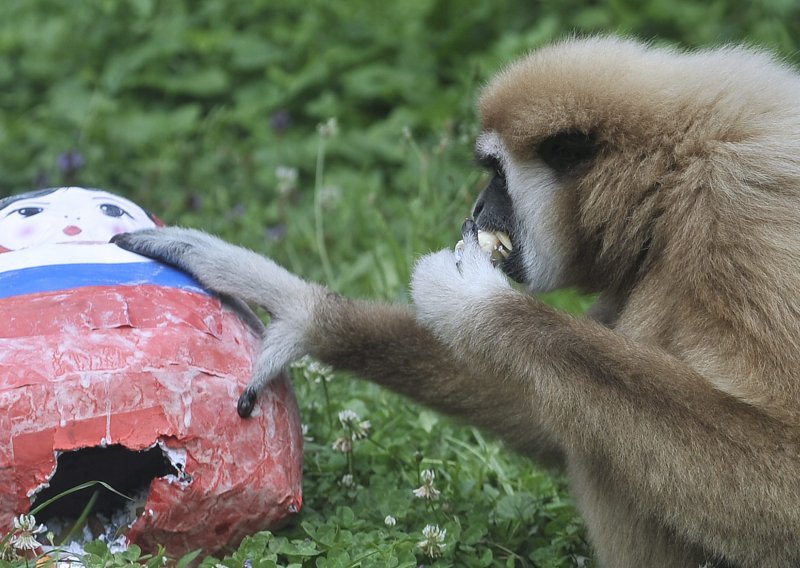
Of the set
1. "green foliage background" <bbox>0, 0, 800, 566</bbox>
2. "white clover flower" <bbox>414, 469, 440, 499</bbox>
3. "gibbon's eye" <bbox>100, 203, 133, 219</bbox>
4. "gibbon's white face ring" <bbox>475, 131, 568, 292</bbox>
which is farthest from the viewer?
"green foliage background" <bbox>0, 0, 800, 566</bbox>

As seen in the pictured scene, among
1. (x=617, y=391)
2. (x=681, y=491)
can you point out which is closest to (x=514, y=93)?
(x=617, y=391)

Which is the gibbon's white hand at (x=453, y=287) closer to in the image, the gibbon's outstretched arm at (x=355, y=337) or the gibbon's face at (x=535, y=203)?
the gibbon's face at (x=535, y=203)

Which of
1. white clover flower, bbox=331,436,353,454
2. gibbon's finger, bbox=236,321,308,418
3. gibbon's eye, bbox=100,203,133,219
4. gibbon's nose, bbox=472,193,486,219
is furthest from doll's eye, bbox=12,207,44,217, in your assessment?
gibbon's nose, bbox=472,193,486,219

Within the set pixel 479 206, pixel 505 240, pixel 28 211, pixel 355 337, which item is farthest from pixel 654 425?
pixel 28 211

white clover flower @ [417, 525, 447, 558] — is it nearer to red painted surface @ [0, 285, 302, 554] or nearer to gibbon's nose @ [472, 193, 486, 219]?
red painted surface @ [0, 285, 302, 554]

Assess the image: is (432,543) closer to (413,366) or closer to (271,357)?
(413,366)

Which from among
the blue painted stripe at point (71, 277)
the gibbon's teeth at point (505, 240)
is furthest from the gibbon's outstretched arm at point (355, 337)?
the gibbon's teeth at point (505, 240)

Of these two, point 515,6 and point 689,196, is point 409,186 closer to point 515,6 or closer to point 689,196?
point 515,6

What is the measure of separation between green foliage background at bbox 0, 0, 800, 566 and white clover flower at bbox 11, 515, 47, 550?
2242 millimetres

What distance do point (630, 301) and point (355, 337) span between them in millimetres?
1153

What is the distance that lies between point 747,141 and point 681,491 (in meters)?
1.18

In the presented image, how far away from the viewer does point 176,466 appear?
389 cm

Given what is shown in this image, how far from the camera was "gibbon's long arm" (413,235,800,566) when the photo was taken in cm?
357

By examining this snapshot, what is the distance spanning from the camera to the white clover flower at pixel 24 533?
368cm
